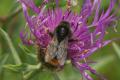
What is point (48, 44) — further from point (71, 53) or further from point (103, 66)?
point (103, 66)

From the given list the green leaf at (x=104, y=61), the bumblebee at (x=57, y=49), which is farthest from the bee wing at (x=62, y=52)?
the green leaf at (x=104, y=61)

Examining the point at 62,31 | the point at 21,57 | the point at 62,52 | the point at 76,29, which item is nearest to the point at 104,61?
the point at 21,57

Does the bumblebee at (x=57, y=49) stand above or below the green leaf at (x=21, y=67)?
above

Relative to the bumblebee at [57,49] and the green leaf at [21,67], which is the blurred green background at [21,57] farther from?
the bumblebee at [57,49]

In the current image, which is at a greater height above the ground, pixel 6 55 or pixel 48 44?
pixel 48 44

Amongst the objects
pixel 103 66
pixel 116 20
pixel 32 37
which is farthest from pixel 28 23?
pixel 103 66

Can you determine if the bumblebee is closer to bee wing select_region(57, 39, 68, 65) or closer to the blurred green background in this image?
bee wing select_region(57, 39, 68, 65)
